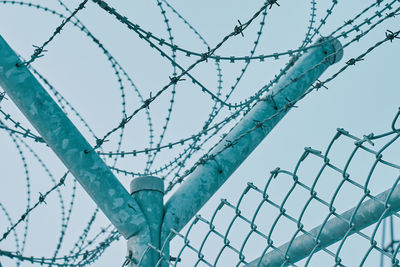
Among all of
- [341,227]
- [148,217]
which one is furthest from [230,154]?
[341,227]

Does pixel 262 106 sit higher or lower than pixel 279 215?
higher

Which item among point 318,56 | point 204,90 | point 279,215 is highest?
point 318,56

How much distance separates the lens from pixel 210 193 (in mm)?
3863

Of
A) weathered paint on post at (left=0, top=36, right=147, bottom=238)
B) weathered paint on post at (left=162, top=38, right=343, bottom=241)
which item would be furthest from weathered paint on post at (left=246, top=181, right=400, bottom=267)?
weathered paint on post at (left=0, top=36, right=147, bottom=238)

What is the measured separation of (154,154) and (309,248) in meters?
1.29

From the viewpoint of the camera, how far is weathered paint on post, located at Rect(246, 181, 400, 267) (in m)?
2.81

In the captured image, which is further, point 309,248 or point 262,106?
point 262,106

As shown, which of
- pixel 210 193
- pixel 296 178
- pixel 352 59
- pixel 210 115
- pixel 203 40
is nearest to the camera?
pixel 296 178

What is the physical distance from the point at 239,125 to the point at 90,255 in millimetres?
1271

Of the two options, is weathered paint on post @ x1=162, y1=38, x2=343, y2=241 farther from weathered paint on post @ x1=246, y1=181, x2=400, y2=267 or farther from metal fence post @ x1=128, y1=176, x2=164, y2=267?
weathered paint on post @ x1=246, y1=181, x2=400, y2=267

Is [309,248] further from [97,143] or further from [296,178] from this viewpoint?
[97,143]

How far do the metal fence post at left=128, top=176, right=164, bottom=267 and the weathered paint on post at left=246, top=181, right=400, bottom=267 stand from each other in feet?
1.66

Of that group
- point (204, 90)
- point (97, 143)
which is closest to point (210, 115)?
point (204, 90)

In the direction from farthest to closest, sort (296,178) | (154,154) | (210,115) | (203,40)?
(203,40), (210,115), (154,154), (296,178)
